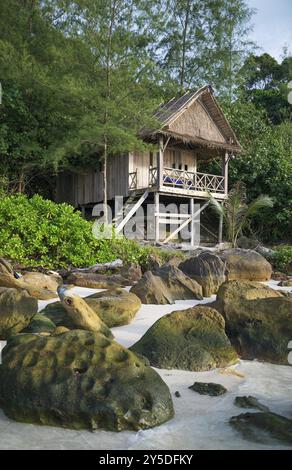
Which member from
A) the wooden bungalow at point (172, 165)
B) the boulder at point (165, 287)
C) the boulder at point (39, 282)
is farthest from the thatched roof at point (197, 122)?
the boulder at point (39, 282)

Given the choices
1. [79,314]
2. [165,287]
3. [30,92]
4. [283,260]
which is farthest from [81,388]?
[30,92]

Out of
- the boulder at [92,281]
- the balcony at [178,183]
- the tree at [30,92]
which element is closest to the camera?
the boulder at [92,281]

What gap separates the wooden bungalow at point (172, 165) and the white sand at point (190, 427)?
11036 millimetres

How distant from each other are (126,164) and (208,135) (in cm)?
365

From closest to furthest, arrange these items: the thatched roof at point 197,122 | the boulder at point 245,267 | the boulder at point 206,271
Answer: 1. the boulder at point 206,271
2. the boulder at point 245,267
3. the thatched roof at point 197,122

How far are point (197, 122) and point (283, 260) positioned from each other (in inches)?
272

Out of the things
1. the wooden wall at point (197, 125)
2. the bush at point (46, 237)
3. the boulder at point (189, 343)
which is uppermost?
the wooden wall at point (197, 125)

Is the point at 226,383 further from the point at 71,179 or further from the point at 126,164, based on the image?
the point at 71,179

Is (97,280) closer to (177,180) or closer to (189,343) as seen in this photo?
(189,343)

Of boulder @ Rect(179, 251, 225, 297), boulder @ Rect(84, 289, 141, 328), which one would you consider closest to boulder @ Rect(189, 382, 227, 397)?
boulder @ Rect(84, 289, 141, 328)

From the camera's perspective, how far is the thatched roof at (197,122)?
1549 cm

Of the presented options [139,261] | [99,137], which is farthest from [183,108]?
[139,261]

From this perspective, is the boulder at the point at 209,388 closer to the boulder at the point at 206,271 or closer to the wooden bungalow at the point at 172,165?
the boulder at the point at 206,271

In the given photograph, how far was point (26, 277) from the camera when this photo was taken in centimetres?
693
